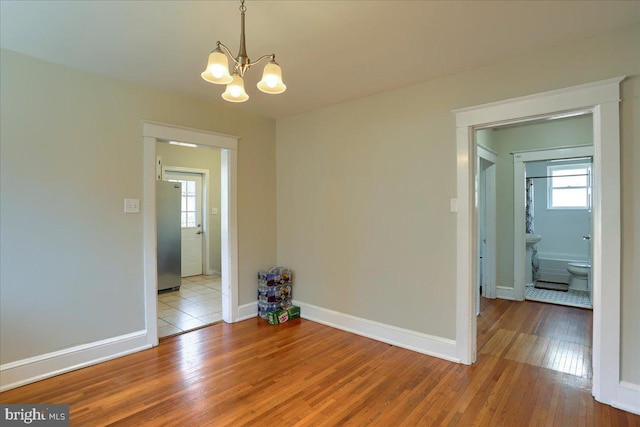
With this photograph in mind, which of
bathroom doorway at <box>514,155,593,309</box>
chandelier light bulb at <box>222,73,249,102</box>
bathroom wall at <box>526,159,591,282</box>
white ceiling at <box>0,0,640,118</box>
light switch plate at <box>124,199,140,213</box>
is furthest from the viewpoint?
bathroom wall at <box>526,159,591,282</box>

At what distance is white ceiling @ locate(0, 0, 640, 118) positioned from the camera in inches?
74.5

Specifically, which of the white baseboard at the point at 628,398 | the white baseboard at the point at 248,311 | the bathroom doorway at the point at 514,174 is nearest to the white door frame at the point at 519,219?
the bathroom doorway at the point at 514,174

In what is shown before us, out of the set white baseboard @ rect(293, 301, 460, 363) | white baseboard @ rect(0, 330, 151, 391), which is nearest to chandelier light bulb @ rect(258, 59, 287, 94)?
white baseboard @ rect(293, 301, 460, 363)

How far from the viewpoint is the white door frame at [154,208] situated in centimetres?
312

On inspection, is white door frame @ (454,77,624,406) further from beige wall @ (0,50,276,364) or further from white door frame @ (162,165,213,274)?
white door frame @ (162,165,213,274)

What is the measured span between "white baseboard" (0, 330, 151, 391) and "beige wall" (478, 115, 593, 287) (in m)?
4.94

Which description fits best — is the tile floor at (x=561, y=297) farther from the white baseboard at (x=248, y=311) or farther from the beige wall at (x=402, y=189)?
the white baseboard at (x=248, y=311)

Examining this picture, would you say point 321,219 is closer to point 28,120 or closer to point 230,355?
point 230,355

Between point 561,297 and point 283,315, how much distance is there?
4.34m

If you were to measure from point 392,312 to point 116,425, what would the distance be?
2421 millimetres

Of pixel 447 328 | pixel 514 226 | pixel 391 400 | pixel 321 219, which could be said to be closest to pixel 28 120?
pixel 321 219

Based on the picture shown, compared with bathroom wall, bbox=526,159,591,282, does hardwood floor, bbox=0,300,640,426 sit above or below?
below

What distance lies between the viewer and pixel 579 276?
5.25 m

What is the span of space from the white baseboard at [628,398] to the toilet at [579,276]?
3.62m
